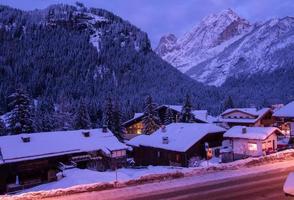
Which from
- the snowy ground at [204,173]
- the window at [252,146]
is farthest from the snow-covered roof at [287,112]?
the snowy ground at [204,173]

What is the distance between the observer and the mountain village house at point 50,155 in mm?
43750

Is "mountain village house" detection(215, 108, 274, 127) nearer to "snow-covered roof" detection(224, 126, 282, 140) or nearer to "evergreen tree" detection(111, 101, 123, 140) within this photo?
"evergreen tree" detection(111, 101, 123, 140)

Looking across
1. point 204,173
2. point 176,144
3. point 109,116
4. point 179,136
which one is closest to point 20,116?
point 109,116

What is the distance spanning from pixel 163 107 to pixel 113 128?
20.3 metres

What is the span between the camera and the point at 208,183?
1648cm

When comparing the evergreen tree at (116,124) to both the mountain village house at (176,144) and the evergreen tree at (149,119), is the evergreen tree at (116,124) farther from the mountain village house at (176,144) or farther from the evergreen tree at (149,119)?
the mountain village house at (176,144)

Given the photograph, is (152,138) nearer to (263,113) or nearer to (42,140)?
(42,140)

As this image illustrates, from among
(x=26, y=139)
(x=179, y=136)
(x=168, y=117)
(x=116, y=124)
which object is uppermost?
(x=168, y=117)

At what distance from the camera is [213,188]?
1567 cm

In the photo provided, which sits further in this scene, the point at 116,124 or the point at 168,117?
the point at 168,117

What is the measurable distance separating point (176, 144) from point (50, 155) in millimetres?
17214

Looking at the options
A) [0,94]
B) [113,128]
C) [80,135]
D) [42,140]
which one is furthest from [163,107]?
[0,94]

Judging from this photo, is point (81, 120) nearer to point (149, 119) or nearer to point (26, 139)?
point (149, 119)

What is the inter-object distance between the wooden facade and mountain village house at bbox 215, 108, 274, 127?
77.2 ft
